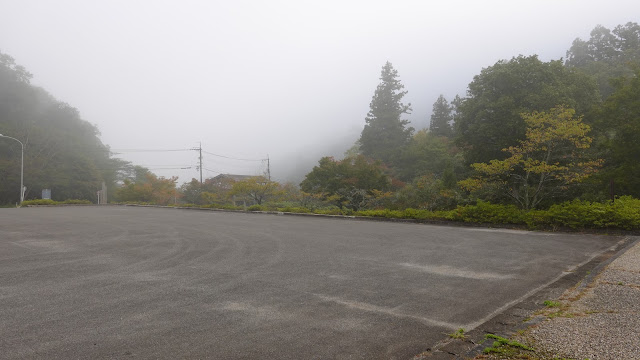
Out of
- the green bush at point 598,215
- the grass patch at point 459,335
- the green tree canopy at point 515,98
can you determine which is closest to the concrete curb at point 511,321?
the grass patch at point 459,335

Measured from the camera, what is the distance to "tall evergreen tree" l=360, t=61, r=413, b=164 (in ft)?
167

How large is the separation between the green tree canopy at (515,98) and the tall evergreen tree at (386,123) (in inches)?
1058

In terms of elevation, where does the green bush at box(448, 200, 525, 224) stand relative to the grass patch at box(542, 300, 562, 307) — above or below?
above

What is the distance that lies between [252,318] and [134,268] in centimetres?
310

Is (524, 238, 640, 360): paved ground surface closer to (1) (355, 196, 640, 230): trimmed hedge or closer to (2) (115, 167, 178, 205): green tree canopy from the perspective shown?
(1) (355, 196, 640, 230): trimmed hedge

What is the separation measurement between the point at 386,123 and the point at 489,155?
3469cm

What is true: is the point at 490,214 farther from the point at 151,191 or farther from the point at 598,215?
the point at 151,191

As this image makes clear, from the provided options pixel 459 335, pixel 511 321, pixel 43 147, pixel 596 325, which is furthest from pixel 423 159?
pixel 43 147

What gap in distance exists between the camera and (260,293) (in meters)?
4.16

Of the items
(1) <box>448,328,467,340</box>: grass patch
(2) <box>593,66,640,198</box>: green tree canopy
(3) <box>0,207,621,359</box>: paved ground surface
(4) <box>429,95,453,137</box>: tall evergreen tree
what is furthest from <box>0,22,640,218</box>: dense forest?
(4) <box>429,95,453,137</box>: tall evergreen tree

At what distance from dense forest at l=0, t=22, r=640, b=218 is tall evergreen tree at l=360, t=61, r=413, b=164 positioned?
385cm

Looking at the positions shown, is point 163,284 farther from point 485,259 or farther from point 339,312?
point 485,259

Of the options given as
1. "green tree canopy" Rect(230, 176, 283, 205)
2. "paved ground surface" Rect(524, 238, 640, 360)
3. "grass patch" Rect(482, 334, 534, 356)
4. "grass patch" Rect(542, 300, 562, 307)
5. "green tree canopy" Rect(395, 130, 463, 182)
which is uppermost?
"green tree canopy" Rect(395, 130, 463, 182)

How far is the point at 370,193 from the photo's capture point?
71.4ft
